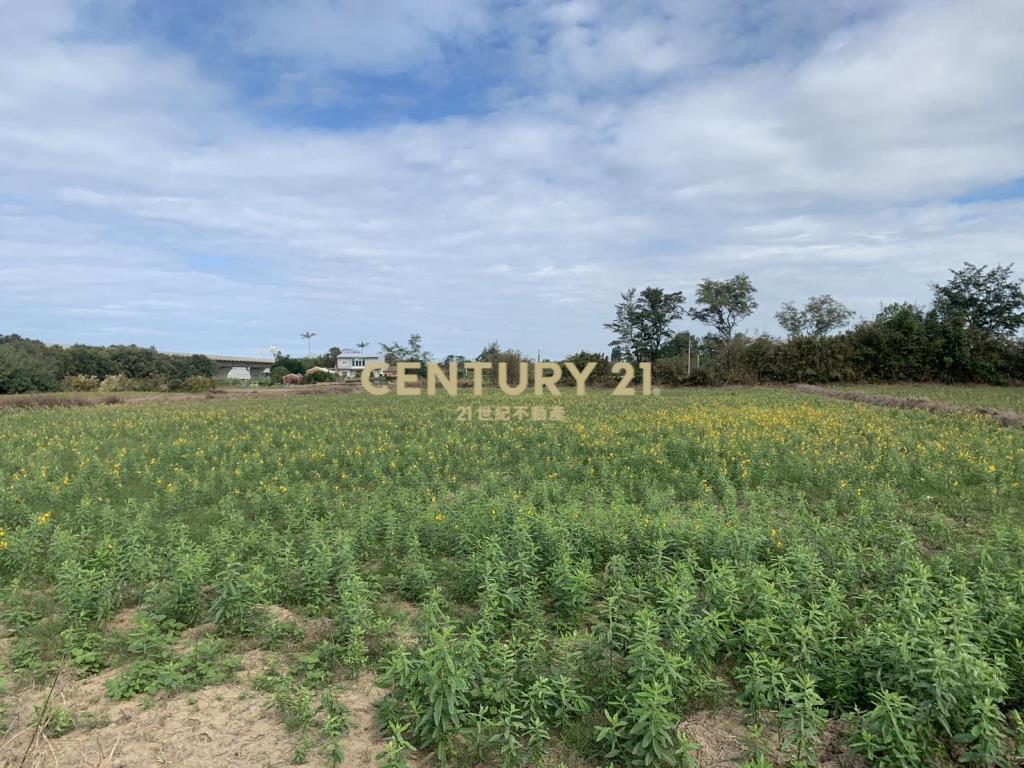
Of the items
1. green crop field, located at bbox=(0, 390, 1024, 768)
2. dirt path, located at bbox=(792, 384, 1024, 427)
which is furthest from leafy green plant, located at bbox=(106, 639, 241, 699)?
dirt path, located at bbox=(792, 384, 1024, 427)

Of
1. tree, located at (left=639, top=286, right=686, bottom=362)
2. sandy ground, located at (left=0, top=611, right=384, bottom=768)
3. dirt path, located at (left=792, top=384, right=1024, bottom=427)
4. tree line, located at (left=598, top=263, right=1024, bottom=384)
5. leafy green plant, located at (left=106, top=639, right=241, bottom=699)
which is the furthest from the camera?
tree, located at (left=639, top=286, right=686, bottom=362)

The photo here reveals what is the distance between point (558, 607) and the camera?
481 centimetres

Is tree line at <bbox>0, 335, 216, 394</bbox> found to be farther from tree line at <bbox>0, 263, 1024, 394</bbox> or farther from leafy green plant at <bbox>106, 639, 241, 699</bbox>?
leafy green plant at <bbox>106, 639, 241, 699</bbox>

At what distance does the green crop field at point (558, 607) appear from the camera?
328 cm

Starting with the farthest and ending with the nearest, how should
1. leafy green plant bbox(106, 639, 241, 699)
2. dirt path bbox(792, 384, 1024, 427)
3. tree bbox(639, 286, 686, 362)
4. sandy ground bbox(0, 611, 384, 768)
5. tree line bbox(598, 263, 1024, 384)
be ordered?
tree bbox(639, 286, 686, 362) → tree line bbox(598, 263, 1024, 384) → dirt path bbox(792, 384, 1024, 427) → leafy green plant bbox(106, 639, 241, 699) → sandy ground bbox(0, 611, 384, 768)

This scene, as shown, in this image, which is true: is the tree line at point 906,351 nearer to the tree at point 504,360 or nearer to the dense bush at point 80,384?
the tree at point 504,360

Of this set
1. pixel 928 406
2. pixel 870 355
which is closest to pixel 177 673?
pixel 928 406

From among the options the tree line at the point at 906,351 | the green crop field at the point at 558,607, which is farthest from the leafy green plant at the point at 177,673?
the tree line at the point at 906,351

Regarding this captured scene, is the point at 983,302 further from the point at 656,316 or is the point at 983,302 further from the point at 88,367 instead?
the point at 88,367

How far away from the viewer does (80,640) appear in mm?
4492

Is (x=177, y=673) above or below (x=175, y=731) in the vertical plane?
above

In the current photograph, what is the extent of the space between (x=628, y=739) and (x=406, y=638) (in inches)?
76.5

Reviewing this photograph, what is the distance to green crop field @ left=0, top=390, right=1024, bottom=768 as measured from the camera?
129 inches

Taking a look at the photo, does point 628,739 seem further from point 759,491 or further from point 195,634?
point 759,491
